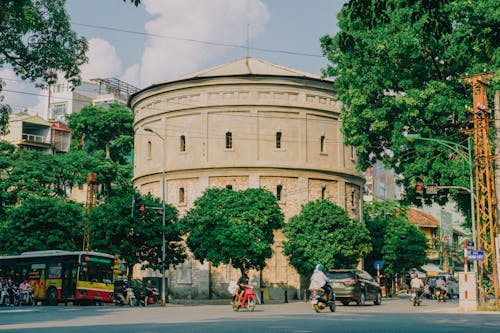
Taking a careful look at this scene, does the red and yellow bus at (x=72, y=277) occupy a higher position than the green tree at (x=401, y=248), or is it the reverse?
the green tree at (x=401, y=248)

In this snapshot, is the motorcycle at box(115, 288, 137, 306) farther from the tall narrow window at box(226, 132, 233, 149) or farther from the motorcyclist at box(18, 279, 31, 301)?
the tall narrow window at box(226, 132, 233, 149)

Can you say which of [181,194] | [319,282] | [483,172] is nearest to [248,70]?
[181,194]

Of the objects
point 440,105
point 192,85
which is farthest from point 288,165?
point 440,105

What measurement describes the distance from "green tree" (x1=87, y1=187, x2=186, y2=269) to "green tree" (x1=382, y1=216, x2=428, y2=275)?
56.8 ft

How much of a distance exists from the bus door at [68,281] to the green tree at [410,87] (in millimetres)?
13535

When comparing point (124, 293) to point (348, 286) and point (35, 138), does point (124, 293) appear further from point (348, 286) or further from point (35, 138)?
point (35, 138)

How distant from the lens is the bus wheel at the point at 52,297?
32938 millimetres

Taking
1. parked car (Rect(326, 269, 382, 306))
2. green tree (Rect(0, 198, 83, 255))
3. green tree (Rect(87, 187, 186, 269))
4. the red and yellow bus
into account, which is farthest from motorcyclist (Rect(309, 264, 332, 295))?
green tree (Rect(0, 198, 83, 255))

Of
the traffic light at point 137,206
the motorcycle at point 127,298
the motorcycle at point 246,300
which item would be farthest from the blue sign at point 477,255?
the traffic light at point 137,206

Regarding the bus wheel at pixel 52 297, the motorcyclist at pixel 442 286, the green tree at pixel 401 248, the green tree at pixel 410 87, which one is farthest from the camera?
the green tree at pixel 401 248

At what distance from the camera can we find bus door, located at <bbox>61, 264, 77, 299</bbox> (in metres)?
31.8

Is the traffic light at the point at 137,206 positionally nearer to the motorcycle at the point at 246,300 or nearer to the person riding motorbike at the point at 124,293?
the person riding motorbike at the point at 124,293

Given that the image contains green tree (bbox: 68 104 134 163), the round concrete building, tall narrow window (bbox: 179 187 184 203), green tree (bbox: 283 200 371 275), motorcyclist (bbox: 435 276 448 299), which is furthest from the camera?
green tree (bbox: 68 104 134 163)

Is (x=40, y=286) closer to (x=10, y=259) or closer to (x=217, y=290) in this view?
(x=10, y=259)
